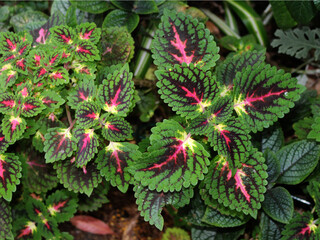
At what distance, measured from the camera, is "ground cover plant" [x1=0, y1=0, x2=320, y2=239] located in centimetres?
125

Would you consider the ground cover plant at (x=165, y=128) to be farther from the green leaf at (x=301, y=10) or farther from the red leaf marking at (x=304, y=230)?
the green leaf at (x=301, y=10)

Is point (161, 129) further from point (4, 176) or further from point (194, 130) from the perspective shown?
point (4, 176)

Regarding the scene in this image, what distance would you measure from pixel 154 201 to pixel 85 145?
302mm

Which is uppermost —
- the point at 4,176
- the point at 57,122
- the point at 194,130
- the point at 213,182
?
the point at 194,130

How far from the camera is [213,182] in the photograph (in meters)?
1.31

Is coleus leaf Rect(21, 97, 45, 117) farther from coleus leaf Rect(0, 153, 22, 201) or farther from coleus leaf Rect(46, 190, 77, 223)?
coleus leaf Rect(46, 190, 77, 223)

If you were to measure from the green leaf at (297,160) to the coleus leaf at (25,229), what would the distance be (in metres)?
1.09

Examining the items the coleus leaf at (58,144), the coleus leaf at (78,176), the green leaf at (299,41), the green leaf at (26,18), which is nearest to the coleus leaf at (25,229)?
the coleus leaf at (78,176)

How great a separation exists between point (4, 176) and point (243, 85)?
90cm

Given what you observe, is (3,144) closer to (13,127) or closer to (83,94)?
(13,127)

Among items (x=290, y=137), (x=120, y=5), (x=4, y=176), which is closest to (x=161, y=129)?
(x=4, y=176)

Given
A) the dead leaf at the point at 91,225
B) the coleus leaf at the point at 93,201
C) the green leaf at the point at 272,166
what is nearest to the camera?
the green leaf at the point at 272,166

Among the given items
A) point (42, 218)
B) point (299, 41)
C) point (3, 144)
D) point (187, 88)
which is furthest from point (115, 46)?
point (299, 41)

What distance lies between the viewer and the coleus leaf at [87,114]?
1296 millimetres
